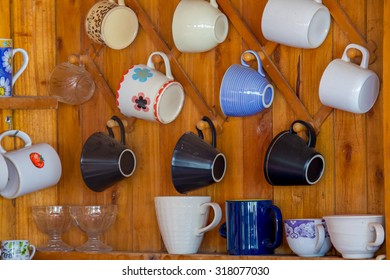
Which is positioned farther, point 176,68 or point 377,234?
point 176,68

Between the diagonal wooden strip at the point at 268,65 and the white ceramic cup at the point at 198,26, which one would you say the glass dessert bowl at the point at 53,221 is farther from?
the diagonal wooden strip at the point at 268,65

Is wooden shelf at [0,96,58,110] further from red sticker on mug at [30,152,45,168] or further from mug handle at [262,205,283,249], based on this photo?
mug handle at [262,205,283,249]

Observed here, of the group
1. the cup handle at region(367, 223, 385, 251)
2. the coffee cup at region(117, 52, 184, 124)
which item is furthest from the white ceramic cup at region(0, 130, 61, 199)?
the cup handle at region(367, 223, 385, 251)

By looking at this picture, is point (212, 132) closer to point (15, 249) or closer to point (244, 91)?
point (244, 91)

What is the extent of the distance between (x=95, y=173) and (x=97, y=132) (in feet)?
0.39

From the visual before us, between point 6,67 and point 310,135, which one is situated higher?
point 6,67

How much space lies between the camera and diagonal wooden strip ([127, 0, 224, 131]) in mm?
2189

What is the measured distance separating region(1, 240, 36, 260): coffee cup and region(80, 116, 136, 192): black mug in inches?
8.1

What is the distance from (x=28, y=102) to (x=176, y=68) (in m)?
0.35

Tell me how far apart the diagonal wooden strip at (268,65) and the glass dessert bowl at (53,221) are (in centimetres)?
61

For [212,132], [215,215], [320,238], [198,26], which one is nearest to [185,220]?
[215,215]

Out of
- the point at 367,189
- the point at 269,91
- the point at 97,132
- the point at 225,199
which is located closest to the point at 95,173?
the point at 97,132

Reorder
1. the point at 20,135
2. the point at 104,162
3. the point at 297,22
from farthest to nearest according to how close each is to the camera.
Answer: the point at 20,135, the point at 104,162, the point at 297,22

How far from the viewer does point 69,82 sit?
2.31 metres
